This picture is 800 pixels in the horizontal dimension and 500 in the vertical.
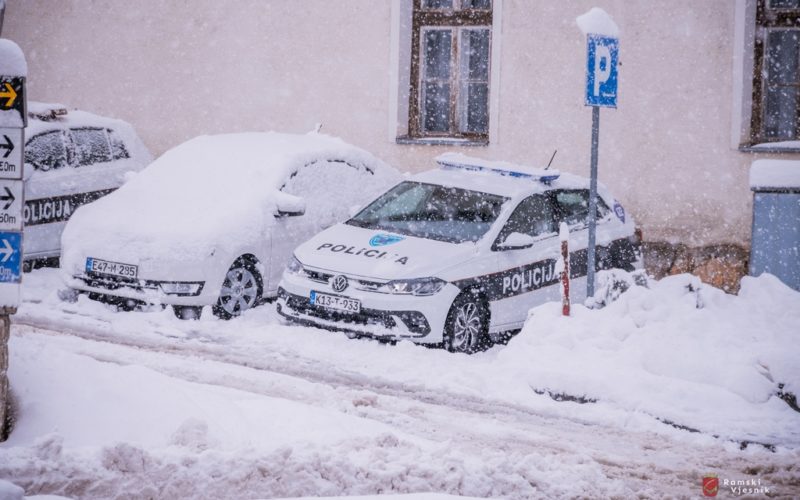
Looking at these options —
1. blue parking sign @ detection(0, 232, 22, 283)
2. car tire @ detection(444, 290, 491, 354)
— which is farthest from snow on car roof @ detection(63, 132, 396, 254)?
blue parking sign @ detection(0, 232, 22, 283)

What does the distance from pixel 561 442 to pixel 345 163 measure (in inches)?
225

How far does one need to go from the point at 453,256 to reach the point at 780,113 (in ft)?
20.7

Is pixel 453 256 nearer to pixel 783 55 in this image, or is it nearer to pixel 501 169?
pixel 501 169

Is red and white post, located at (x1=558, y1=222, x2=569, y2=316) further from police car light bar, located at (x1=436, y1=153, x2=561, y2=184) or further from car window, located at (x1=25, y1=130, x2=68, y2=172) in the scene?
car window, located at (x1=25, y1=130, x2=68, y2=172)

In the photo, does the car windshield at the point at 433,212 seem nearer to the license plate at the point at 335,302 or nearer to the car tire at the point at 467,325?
the car tire at the point at 467,325

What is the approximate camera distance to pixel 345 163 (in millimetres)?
12172

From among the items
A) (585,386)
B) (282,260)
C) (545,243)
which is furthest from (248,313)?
A: (585,386)

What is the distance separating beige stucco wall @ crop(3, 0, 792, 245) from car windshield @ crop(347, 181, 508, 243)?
3.95m

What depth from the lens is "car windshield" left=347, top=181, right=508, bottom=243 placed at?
10.2 meters

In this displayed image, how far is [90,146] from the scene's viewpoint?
42.4ft

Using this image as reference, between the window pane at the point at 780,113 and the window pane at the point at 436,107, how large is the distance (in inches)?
162

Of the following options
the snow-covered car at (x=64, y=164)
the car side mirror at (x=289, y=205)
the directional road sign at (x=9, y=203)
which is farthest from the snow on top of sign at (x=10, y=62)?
the snow-covered car at (x=64, y=164)

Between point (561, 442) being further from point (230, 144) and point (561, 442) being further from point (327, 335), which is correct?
point (230, 144)

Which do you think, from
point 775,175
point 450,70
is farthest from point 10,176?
point 450,70
